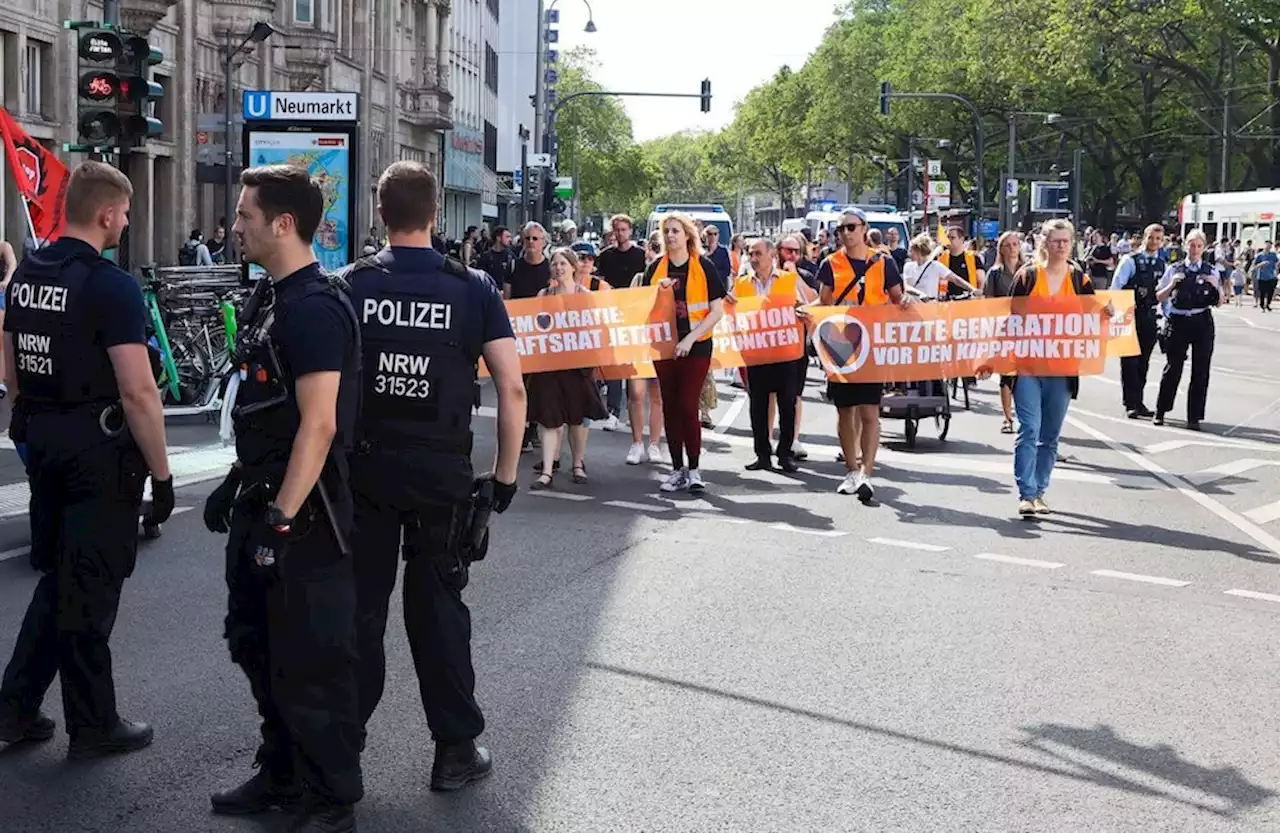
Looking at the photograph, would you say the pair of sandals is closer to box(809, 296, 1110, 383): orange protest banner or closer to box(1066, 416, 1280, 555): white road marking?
box(809, 296, 1110, 383): orange protest banner

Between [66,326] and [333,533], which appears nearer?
[333,533]

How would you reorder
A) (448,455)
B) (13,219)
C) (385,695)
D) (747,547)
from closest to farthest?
1. (448,455)
2. (385,695)
3. (747,547)
4. (13,219)

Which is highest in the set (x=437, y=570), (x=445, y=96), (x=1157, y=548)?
(x=445, y=96)

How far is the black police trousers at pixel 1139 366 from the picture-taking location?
1891cm

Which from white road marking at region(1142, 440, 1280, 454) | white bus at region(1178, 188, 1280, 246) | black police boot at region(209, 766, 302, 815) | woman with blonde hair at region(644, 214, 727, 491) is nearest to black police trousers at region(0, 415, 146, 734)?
black police boot at region(209, 766, 302, 815)

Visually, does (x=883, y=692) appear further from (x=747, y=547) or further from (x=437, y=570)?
(x=747, y=547)

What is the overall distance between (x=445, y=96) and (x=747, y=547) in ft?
178

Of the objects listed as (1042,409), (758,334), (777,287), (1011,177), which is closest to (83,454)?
(1042,409)

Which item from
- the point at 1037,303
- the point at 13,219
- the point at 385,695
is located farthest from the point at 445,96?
the point at 385,695

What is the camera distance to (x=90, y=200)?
5824mm

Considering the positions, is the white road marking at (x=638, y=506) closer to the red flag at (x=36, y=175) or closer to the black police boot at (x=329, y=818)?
the red flag at (x=36, y=175)

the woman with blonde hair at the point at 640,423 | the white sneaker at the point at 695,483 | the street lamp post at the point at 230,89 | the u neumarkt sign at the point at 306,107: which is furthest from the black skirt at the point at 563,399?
the street lamp post at the point at 230,89

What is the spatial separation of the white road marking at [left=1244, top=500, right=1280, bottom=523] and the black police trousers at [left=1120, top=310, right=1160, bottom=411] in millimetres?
6190

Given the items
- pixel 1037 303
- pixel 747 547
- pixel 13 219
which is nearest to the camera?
pixel 747 547
